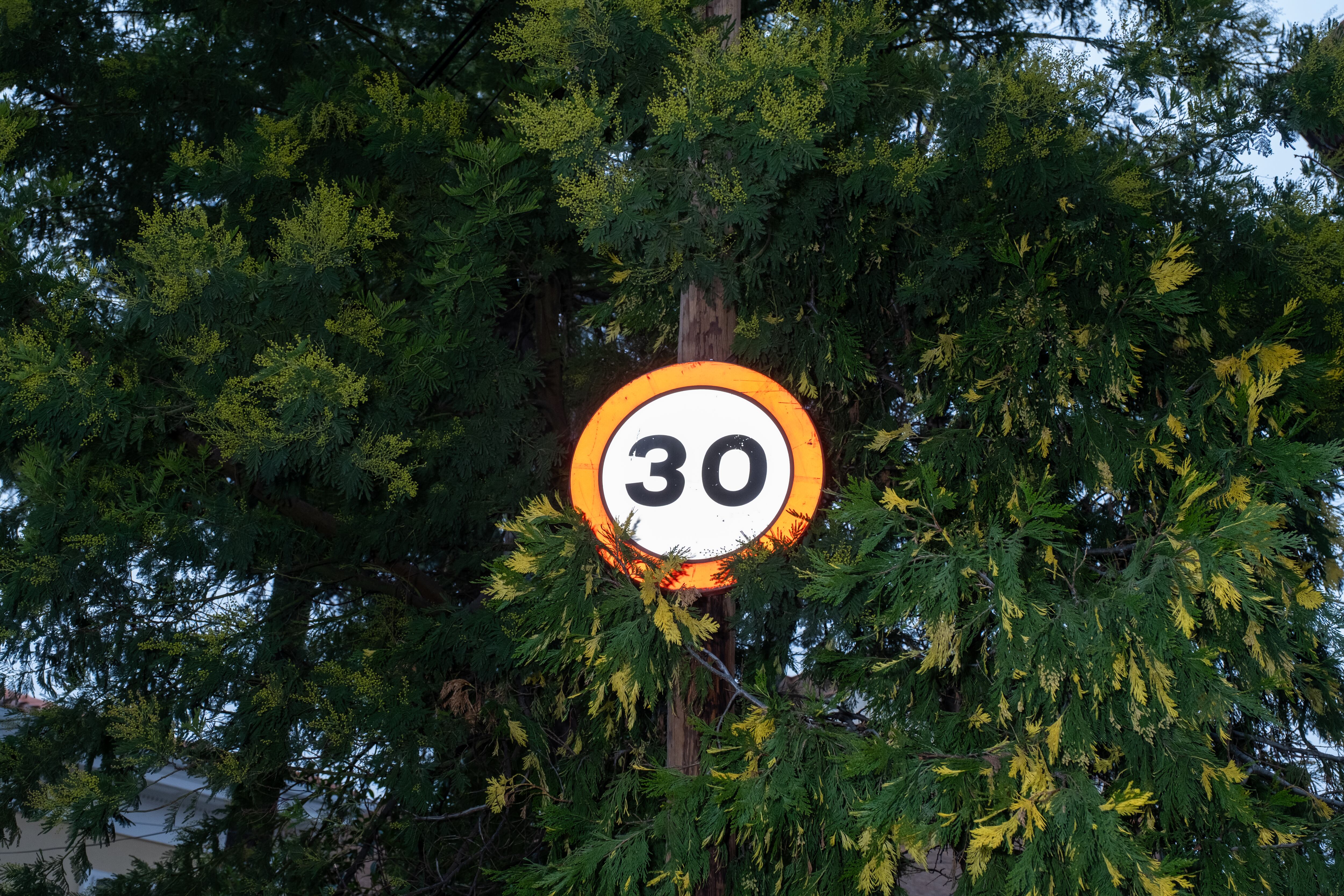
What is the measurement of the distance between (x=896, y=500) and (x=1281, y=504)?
1.01 m

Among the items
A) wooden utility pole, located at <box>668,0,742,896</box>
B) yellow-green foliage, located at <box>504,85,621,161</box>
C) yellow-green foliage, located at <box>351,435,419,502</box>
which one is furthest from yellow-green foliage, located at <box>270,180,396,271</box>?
wooden utility pole, located at <box>668,0,742,896</box>

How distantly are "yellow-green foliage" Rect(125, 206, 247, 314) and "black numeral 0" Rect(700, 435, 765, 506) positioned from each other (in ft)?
7.47

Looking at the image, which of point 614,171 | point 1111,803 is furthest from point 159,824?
point 1111,803

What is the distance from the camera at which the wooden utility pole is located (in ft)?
14.8

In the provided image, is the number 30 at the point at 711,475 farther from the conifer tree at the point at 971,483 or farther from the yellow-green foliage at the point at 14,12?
the yellow-green foliage at the point at 14,12

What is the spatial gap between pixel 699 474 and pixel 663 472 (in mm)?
139

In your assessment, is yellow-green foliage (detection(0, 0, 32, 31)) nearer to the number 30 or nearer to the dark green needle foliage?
the dark green needle foliage

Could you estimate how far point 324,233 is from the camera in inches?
195

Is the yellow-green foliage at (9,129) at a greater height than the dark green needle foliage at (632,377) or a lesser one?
greater

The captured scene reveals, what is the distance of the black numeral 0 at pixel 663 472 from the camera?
13.8ft

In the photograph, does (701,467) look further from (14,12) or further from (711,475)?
(14,12)

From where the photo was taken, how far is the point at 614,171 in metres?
4.39

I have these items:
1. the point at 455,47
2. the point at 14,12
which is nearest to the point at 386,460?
the point at 455,47

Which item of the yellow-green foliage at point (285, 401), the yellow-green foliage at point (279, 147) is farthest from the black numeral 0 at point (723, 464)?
the yellow-green foliage at point (279, 147)
